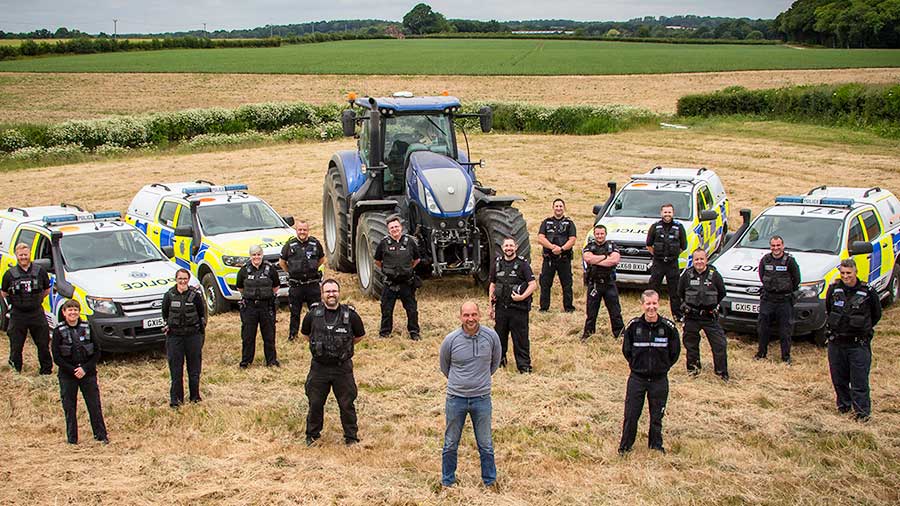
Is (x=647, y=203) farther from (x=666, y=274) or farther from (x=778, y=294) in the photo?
(x=778, y=294)

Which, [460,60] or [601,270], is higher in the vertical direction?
[460,60]

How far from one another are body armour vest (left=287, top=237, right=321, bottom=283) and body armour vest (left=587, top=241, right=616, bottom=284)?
3601 mm

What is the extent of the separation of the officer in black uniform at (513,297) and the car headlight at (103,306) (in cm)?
475

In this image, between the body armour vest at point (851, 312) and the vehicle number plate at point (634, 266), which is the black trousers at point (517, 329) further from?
the vehicle number plate at point (634, 266)

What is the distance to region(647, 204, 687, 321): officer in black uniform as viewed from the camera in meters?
12.8

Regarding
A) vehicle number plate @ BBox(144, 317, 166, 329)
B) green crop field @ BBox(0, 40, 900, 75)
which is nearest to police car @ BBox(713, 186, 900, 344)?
vehicle number plate @ BBox(144, 317, 166, 329)

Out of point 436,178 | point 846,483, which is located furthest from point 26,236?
point 846,483

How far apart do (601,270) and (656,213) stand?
3.90 meters

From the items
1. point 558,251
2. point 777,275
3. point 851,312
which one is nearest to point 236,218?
point 558,251

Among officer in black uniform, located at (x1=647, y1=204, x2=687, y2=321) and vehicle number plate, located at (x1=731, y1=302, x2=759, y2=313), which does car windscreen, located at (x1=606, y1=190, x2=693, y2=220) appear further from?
vehicle number plate, located at (x1=731, y1=302, x2=759, y2=313)

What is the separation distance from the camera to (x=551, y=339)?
40.2 feet

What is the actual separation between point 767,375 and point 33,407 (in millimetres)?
8142

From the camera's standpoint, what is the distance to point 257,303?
11297mm

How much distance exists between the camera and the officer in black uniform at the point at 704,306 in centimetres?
1036
